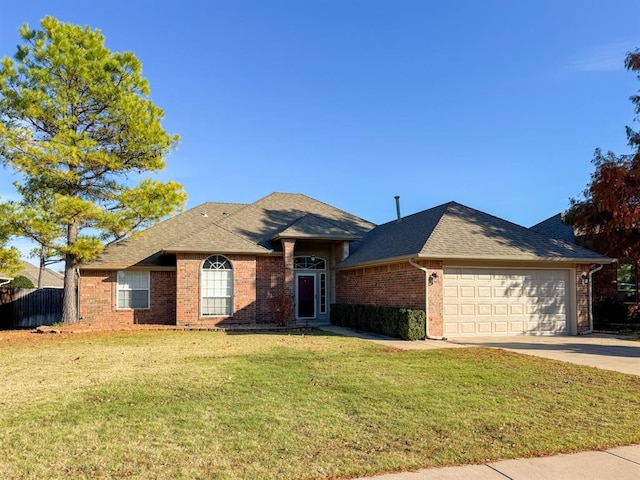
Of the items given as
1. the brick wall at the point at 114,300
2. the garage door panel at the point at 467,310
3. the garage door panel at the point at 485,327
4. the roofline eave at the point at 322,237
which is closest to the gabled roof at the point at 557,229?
the garage door panel at the point at 485,327

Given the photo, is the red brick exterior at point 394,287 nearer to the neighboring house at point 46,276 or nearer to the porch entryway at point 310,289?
the porch entryway at point 310,289

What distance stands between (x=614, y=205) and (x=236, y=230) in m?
14.2

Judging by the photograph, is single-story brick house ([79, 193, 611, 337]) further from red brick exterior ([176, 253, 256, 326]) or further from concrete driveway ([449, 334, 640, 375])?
concrete driveway ([449, 334, 640, 375])

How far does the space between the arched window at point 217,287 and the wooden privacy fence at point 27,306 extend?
24.7 ft

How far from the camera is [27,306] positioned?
21594mm

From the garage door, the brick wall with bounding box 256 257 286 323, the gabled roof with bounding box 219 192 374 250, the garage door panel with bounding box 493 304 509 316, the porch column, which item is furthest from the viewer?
the gabled roof with bounding box 219 192 374 250

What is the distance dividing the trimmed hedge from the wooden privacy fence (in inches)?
497

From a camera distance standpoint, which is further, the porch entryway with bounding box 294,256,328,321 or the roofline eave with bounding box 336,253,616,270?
the porch entryway with bounding box 294,256,328,321

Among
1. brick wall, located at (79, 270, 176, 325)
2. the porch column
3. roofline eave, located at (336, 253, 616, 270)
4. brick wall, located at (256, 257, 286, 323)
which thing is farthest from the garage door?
brick wall, located at (79, 270, 176, 325)

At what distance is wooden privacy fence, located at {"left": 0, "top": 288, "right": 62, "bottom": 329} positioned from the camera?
2116 centimetres

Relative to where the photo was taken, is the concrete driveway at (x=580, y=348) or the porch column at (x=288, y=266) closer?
the concrete driveway at (x=580, y=348)

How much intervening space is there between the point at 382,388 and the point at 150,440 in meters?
3.56

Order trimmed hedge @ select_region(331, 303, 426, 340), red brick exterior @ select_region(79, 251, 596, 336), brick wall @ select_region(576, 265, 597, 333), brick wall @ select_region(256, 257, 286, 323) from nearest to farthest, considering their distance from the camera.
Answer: trimmed hedge @ select_region(331, 303, 426, 340), brick wall @ select_region(576, 265, 597, 333), red brick exterior @ select_region(79, 251, 596, 336), brick wall @ select_region(256, 257, 286, 323)

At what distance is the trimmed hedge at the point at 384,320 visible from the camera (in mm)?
13891
